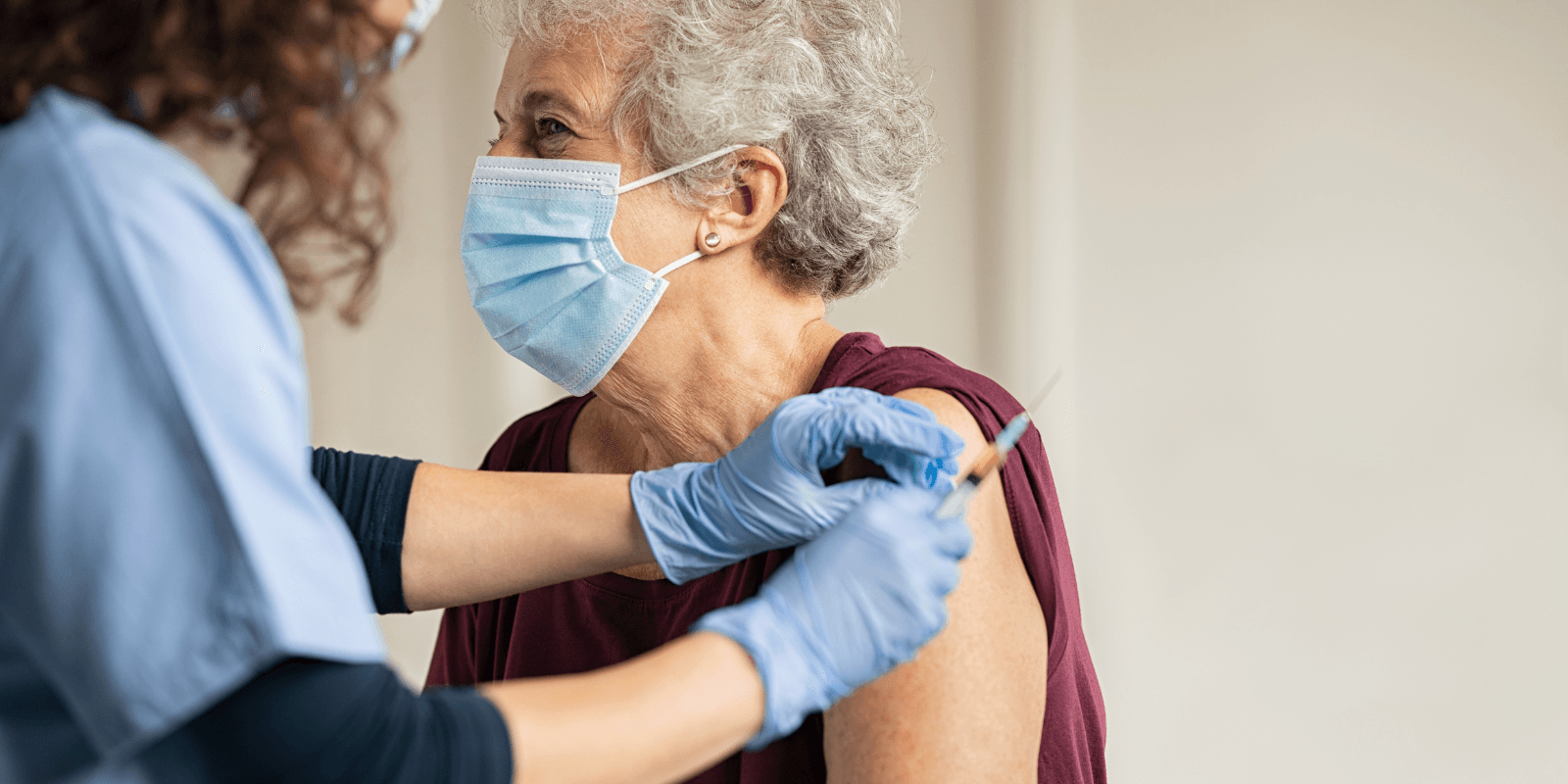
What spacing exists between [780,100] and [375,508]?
627 millimetres

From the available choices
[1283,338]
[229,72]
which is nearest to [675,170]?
[229,72]

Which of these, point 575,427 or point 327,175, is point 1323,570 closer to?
point 575,427

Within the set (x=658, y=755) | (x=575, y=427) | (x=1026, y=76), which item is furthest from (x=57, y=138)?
(x=1026, y=76)

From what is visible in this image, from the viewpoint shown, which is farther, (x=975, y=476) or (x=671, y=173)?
(x=671, y=173)

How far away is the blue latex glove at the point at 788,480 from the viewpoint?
0.97 meters

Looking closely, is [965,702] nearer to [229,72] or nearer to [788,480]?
[788,480]

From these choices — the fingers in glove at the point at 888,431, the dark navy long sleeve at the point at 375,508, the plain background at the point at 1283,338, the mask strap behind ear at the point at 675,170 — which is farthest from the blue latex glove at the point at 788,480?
the plain background at the point at 1283,338

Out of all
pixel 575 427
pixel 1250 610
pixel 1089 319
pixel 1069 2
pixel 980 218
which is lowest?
pixel 1250 610

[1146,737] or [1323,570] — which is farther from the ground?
[1323,570]

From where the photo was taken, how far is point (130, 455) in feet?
1.84

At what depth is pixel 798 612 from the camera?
80 centimetres

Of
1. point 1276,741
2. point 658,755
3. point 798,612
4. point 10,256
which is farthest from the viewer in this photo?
point 1276,741

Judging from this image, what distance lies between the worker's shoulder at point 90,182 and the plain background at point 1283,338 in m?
1.71

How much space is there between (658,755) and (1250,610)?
1.64 metres
